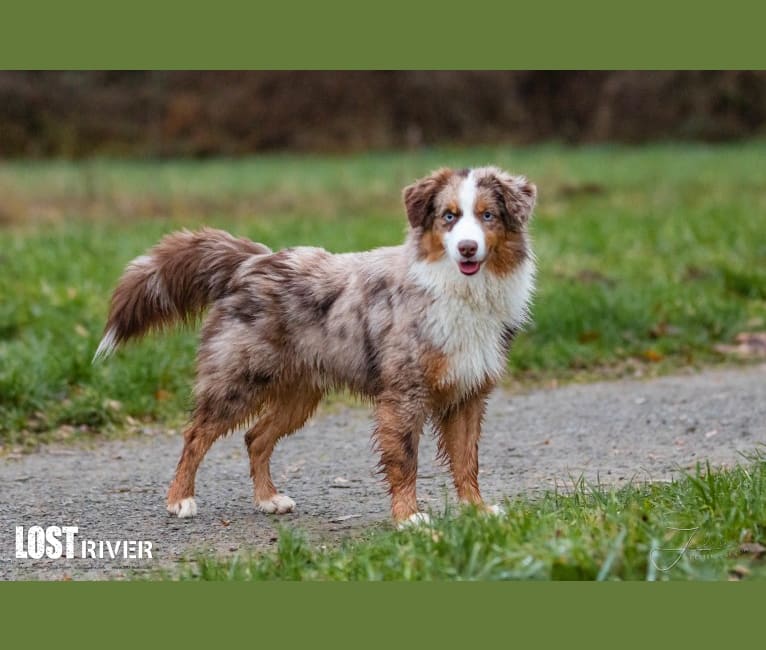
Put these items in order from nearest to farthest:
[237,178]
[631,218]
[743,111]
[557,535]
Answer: [557,535]
[631,218]
[237,178]
[743,111]

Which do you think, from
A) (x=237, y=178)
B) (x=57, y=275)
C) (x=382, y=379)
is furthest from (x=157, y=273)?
(x=237, y=178)

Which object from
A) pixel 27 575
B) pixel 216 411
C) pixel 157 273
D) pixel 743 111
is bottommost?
pixel 27 575

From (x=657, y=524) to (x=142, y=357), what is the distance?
590 centimetres

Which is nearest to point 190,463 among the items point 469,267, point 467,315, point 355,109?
point 467,315

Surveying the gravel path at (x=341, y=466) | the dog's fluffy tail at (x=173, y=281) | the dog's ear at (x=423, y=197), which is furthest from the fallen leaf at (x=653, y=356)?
the dog's ear at (x=423, y=197)

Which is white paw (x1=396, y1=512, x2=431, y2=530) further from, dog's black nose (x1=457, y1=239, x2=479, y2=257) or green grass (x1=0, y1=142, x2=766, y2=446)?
green grass (x1=0, y1=142, x2=766, y2=446)

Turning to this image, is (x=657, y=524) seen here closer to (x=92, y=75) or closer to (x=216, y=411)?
(x=216, y=411)

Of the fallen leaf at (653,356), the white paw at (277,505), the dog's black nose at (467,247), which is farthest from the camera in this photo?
the fallen leaf at (653,356)

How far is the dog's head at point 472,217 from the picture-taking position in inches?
264

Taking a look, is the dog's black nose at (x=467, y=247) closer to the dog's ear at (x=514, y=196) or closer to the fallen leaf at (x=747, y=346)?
the dog's ear at (x=514, y=196)

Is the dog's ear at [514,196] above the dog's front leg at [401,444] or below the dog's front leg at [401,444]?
above

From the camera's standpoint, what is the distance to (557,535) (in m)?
5.69

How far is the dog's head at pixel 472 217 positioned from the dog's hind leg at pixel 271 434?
1.30 metres

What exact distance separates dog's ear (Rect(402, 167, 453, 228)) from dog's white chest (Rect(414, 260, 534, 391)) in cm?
24
